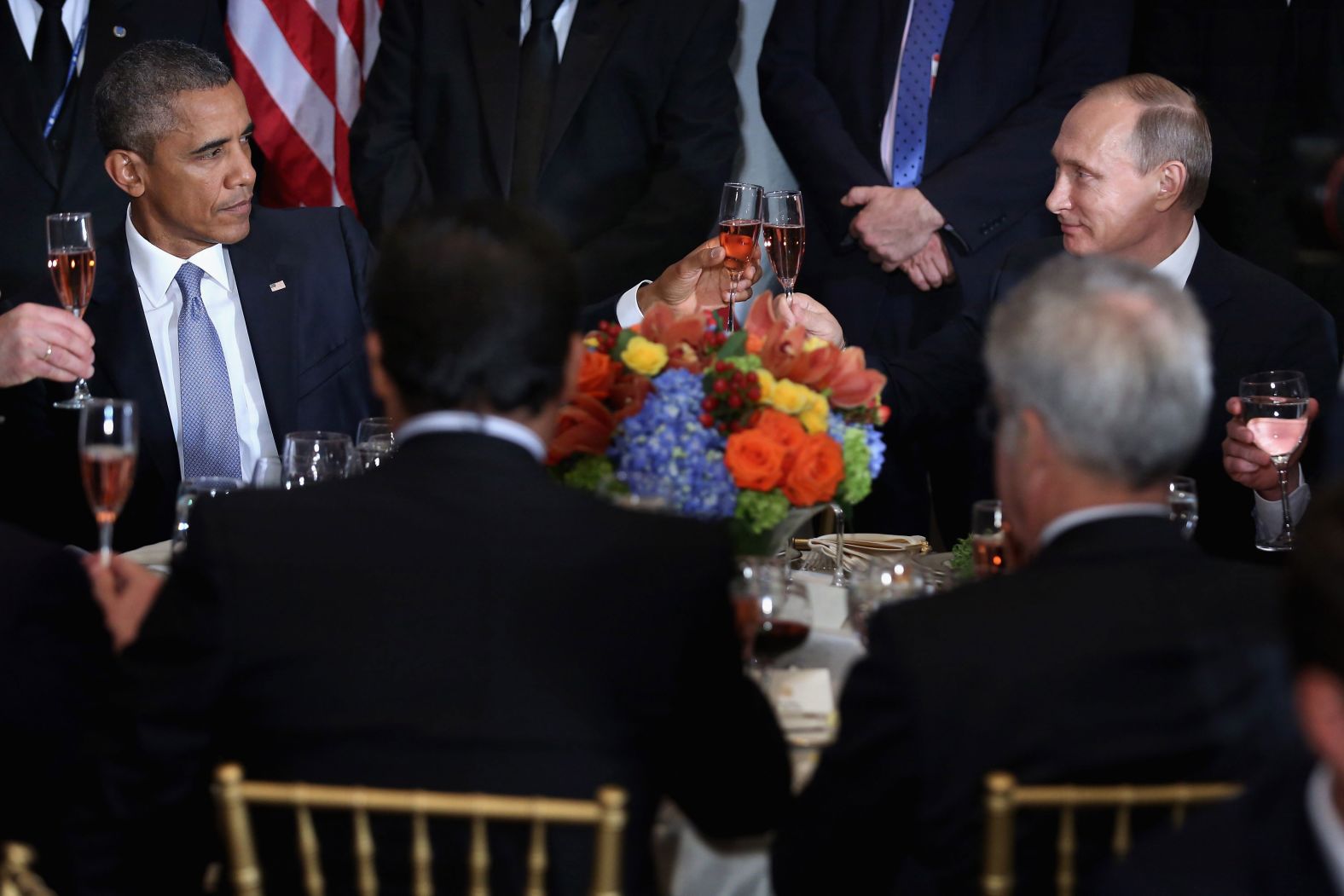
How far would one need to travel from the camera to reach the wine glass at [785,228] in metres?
3.07

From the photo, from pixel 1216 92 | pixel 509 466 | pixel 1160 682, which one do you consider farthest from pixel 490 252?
pixel 1216 92

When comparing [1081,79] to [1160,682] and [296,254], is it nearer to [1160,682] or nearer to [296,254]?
[296,254]

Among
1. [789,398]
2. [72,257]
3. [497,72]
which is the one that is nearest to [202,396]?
[72,257]

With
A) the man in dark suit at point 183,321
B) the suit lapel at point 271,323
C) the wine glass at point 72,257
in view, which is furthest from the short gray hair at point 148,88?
the wine glass at point 72,257

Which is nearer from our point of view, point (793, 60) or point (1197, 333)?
point (1197, 333)

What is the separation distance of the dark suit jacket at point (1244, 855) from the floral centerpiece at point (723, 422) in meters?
0.95

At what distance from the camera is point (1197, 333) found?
1.72 m

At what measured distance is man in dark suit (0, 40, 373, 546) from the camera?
11.5 feet

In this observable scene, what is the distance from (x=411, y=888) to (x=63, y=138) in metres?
3.33

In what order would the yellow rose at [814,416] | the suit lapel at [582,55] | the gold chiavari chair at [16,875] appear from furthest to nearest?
the suit lapel at [582,55]
the yellow rose at [814,416]
the gold chiavari chair at [16,875]

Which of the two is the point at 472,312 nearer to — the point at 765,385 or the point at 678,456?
the point at 678,456

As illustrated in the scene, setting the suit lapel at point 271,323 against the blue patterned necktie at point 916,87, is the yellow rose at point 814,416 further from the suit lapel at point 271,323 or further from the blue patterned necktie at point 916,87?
the blue patterned necktie at point 916,87

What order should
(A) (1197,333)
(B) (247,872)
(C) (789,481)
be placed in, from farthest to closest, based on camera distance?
(C) (789,481), (A) (1197,333), (B) (247,872)

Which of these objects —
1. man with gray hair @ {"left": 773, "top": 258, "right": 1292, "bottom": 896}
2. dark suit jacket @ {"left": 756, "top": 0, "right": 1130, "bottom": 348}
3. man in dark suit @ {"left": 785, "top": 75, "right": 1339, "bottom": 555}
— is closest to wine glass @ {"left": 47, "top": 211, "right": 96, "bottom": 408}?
man in dark suit @ {"left": 785, "top": 75, "right": 1339, "bottom": 555}
